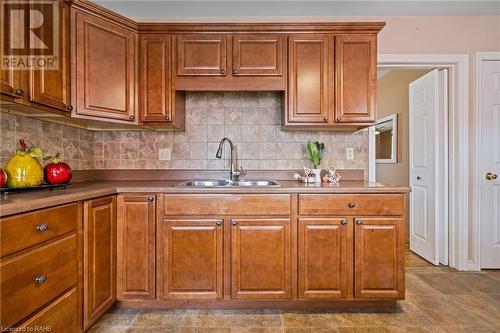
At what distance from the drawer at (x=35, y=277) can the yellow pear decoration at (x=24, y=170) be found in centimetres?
43

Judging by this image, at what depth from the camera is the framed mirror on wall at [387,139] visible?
4.21 metres

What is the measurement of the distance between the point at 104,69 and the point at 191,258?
1.52 m

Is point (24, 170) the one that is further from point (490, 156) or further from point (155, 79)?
point (490, 156)

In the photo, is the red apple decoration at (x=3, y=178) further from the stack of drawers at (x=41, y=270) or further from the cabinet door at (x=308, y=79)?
the cabinet door at (x=308, y=79)

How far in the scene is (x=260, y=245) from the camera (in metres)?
1.93

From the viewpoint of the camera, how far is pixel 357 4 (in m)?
2.49

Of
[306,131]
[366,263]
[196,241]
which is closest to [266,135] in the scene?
[306,131]

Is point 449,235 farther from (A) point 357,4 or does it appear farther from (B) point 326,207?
(A) point 357,4

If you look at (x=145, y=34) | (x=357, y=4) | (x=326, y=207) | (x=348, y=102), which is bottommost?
(x=326, y=207)

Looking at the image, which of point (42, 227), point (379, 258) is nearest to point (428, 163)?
point (379, 258)

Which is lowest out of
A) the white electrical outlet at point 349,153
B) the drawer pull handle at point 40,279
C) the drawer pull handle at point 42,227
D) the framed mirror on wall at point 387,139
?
A: the drawer pull handle at point 40,279

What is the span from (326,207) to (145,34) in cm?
194

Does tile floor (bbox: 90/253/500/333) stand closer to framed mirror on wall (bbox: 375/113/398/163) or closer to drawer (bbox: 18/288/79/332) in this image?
drawer (bbox: 18/288/79/332)

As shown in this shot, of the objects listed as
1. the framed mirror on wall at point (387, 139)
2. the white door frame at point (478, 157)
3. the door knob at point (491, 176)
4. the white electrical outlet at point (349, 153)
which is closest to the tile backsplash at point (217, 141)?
the white electrical outlet at point (349, 153)
